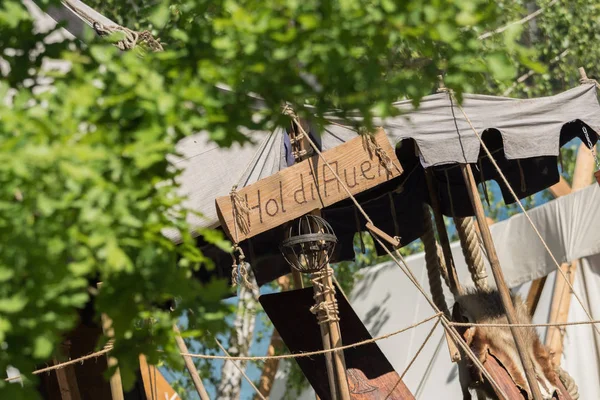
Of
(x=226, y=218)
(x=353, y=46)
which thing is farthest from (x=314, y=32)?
(x=226, y=218)

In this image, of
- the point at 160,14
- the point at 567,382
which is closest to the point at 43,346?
the point at 160,14

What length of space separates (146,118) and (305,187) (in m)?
2.26

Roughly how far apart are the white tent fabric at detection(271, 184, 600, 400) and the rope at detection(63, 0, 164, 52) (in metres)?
3.38

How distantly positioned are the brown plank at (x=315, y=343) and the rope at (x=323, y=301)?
0.27 meters

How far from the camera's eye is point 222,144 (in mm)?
1992

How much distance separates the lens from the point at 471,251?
5.15 meters

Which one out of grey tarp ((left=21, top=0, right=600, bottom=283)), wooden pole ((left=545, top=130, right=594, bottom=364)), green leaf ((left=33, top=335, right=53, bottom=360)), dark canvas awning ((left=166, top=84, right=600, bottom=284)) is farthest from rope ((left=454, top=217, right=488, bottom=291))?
green leaf ((left=33, top=335, right=53, bottom=360))

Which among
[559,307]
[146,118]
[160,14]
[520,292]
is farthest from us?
[520,292]

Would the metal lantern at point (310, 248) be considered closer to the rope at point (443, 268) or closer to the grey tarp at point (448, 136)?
the grey tarp at point (448, 136)

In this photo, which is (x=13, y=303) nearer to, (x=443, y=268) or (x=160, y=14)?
(x=160, y=14)

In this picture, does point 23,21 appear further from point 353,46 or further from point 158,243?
point 353,46

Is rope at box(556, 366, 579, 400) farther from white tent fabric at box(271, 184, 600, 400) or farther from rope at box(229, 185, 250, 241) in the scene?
rope at box(229, 185, 250, 241)

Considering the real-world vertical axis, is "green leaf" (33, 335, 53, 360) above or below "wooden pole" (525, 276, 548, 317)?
below

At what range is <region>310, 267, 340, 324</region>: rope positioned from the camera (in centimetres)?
397
